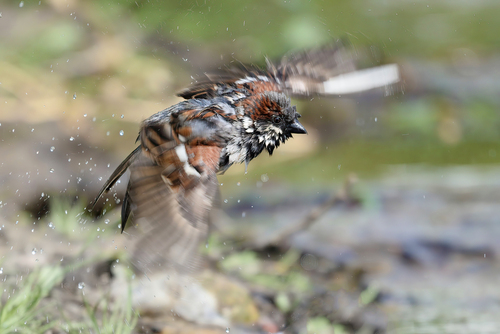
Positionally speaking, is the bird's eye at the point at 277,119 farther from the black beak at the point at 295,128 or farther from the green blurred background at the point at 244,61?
the green blurred background at the point at 244,61

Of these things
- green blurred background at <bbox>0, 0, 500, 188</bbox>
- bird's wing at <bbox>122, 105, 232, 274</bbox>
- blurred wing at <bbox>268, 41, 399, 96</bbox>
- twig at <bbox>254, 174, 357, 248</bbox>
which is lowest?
bird's wing at <bbox>122, 105, 232, 274</bbox>

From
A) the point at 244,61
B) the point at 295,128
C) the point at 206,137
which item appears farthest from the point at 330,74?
the point at 244,61

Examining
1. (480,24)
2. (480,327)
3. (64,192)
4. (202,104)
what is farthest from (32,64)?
(480,24)

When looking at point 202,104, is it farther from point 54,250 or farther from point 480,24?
point 480,24

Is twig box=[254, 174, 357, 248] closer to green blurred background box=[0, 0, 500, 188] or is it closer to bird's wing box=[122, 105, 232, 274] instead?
bird's wing box=[122, 105, 232, 274]

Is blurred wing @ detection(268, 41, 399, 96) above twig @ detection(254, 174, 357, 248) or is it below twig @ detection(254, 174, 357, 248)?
above

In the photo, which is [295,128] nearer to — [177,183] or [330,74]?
[330,74]

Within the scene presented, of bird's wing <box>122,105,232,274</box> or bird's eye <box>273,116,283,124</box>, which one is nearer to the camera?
bird's wing <box>122,105,232,274</box>

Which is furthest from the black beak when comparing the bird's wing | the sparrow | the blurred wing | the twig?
the twig

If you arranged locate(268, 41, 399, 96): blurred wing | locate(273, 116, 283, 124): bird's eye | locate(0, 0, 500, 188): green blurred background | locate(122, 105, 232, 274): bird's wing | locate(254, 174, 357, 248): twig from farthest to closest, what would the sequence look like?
locate(0, 0, 500, 188): green blurred background → locate(254, 174, 357, 248): twig → locate(268, 41, 399, 96): blurred wing → locate(273, 116, 283, 124): bird's eye → locate(122, 105, 232, 274): bird's wing
